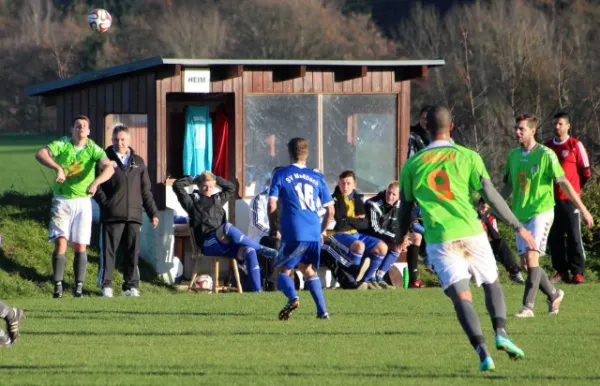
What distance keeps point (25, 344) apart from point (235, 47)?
5813 centimetres

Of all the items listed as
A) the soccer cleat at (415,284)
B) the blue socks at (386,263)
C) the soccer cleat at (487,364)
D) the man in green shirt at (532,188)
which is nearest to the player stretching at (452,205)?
the soccer cleat at (487,364)

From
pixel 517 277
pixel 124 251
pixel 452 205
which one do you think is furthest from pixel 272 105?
pixel 452 205

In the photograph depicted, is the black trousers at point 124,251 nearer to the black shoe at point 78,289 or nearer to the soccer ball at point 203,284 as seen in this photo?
the black shoe at point 78,289

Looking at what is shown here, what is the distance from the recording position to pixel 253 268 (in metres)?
16.2

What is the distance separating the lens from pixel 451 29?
211 ft

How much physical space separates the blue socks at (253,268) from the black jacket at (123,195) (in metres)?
1.22

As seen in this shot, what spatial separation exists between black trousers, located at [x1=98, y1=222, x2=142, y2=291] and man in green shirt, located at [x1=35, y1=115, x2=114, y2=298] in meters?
0.46

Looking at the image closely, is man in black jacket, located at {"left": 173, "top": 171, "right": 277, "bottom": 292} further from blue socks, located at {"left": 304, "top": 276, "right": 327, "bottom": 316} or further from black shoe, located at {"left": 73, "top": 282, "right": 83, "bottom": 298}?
blue socks, located at {"left": 304, "top": 276, "right": 327, "bottom": 316}

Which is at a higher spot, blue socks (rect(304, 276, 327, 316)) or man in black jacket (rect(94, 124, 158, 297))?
man in black jacket (rect(94, 124, 158, 297))

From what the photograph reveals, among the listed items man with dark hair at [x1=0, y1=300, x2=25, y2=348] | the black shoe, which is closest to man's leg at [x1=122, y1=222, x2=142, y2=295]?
the black shoe

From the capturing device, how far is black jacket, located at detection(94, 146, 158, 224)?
16062 millimetres

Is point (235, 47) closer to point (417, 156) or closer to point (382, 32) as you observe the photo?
point (382, 32)

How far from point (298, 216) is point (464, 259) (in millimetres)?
3453

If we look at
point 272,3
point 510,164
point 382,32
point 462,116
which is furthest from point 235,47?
point 510,164
